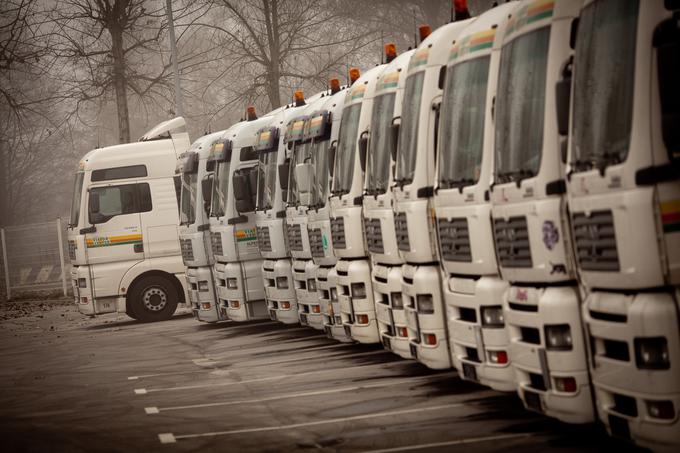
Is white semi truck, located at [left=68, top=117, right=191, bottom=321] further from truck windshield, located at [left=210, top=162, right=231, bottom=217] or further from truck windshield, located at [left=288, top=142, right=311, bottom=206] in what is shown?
truck windshield, located at [left=288, top=142, right=311, bottom=206]

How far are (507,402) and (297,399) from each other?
2360 mm

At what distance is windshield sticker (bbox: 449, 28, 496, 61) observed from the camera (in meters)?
11.3

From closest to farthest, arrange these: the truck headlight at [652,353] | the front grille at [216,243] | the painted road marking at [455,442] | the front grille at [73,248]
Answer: the truck headlight at [652,353] < the painted road marking at [455,442] < the front grille at [216,243] < the front grille at [73,248]

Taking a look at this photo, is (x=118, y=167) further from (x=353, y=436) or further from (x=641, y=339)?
(x=641, y=339)

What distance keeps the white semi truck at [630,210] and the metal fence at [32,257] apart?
3142 cm

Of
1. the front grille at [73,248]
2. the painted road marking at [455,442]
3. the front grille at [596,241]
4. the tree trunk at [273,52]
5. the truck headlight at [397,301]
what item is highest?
the tree trunk at [273,52]

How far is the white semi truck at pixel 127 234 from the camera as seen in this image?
85.5 ft

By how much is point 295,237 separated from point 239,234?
312cm

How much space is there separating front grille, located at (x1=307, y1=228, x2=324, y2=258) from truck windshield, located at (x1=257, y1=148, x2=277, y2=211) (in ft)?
8.45

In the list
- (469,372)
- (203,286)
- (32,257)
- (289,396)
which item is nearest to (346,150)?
(289,396)

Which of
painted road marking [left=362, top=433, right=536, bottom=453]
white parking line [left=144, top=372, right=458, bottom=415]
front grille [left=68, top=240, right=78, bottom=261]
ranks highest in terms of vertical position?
front grille [left=68, top=240, right=78, bottom=261]

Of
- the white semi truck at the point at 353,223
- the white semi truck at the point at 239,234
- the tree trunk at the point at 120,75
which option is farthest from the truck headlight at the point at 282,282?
the tree trunk at the point at 120,75

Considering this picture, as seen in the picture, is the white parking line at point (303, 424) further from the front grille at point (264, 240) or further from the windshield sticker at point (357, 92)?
the front grille at point (264, 240)

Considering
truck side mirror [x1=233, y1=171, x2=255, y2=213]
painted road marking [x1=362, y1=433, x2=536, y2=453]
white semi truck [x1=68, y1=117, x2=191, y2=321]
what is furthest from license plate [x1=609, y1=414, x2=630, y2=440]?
white semi truck [x1=68, y1=117, x2=191, y2=321]
